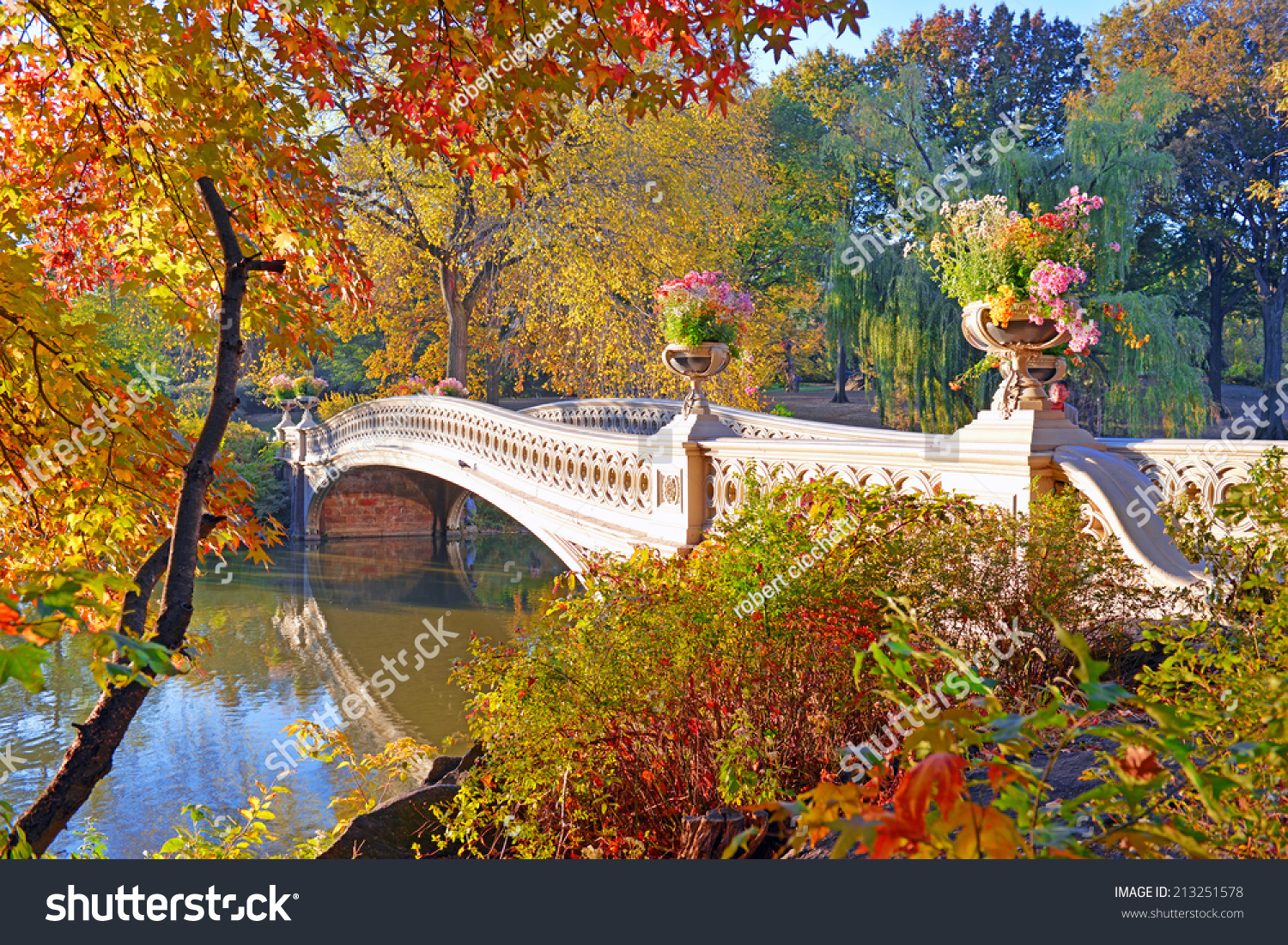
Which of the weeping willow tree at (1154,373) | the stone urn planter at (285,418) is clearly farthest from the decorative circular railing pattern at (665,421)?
the stone urn planter at (285,418)

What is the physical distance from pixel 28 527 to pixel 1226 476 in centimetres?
552

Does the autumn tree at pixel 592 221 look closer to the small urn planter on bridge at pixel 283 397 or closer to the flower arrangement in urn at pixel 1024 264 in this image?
the small urn planter on bridge at pixel 283 397

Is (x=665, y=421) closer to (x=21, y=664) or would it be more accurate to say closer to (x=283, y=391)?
(x=283, y=391)

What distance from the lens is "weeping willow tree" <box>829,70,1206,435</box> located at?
1850 cm

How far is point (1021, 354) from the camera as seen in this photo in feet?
18.8

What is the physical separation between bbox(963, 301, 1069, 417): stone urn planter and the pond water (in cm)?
382

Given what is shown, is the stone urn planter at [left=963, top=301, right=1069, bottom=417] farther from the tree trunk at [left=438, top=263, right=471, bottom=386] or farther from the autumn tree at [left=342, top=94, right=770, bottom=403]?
the tree trunk at [left=438, top=263, right=471, bottom=386]

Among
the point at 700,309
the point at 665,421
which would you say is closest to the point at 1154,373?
the point at 665,421

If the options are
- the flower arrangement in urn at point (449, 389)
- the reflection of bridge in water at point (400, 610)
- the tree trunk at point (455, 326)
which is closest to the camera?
the reflection of bridge in water at point (400, 610)

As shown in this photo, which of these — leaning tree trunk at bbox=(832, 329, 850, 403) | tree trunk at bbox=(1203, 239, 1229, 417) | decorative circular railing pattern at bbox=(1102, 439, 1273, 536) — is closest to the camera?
decorative circular railing pattern at bbox=(1102, 439, 1273, 536)

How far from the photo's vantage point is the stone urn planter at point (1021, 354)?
18.4 ft

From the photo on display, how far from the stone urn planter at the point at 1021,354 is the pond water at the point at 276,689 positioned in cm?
382

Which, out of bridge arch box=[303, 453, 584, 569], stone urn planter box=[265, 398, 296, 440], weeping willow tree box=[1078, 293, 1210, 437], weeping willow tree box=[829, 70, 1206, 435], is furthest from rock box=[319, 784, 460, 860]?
stone urn planter box=[265, 398, 296, 440]

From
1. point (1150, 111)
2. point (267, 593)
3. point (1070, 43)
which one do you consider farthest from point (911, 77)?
point (267, 593)
